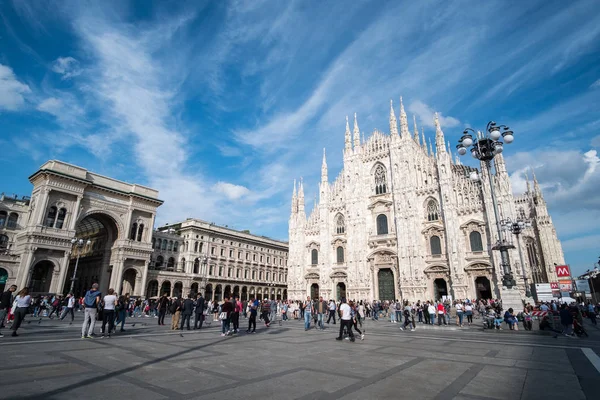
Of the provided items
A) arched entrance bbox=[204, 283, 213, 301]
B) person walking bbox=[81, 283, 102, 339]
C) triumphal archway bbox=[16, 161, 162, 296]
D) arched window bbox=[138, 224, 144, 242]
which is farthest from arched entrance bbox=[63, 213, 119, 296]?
person walking bbox=[81, 283, 102, 339]

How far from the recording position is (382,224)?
38.7 meters

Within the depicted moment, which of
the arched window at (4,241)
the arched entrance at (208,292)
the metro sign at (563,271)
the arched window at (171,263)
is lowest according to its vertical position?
the arched entrance at (208,292)

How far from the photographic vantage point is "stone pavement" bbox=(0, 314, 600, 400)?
458cm

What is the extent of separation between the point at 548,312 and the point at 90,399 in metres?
18.7

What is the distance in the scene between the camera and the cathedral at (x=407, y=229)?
30906mm

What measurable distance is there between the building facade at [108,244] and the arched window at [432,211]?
107ft

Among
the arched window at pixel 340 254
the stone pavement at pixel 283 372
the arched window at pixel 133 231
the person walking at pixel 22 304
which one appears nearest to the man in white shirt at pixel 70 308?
the person walking at pixel 22 304

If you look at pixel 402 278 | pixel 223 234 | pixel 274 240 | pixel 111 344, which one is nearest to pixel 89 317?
pixel 111 344

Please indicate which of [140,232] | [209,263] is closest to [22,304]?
[140,232]

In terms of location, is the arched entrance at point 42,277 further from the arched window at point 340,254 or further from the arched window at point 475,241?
the arched window at point 475,241

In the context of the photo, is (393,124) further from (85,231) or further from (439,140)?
(85,231)

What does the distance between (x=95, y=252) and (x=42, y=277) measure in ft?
22.1

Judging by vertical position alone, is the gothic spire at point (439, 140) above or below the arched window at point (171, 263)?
above

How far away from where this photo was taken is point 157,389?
4621mm
